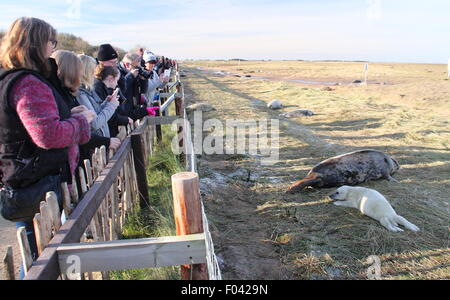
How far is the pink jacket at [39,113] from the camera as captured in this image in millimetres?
2107

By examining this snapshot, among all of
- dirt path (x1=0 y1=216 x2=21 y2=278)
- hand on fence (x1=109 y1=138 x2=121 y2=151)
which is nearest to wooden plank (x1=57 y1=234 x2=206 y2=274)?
hand on fence (x1=109 y1=138 x2=121 y2=151)

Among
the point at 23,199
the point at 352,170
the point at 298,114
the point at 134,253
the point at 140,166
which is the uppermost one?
the point at 23,199

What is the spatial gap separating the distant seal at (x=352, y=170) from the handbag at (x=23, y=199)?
4.33 meters

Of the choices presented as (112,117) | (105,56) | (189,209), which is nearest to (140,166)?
(112,117)

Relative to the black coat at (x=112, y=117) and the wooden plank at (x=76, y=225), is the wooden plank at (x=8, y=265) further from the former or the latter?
the black coat at (x=112, y=117)

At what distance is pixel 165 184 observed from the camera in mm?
5457

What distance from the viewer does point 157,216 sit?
436 cm

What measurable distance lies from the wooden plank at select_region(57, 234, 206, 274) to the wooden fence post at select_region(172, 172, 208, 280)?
124 millimetres

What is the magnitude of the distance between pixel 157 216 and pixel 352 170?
3.72 metres

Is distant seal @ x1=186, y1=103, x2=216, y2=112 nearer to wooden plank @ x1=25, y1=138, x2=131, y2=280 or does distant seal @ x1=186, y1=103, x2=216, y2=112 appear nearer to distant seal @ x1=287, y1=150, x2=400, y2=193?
distant seal @ x1=287, y1=150, x2=400, y2=193

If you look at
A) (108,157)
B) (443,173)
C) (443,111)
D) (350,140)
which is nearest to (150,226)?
(108,157)

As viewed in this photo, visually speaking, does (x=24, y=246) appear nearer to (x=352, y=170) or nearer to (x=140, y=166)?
(x=140, y=166)

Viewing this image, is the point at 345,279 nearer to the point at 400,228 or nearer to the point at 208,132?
the point at 400,228

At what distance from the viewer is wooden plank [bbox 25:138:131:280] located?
1866 mm
